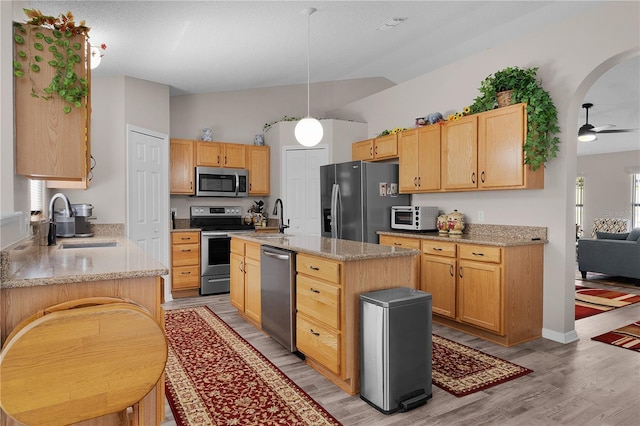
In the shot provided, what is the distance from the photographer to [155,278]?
2.00m

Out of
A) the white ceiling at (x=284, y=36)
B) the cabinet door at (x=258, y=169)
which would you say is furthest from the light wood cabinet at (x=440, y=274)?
the cabinet door at (x=258, y=169)

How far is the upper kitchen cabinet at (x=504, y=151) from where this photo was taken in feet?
11.8

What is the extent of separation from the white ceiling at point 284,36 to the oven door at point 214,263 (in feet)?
7.08

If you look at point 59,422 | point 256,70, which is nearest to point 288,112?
point 256,70

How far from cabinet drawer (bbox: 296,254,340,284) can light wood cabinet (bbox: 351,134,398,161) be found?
8.86 ft

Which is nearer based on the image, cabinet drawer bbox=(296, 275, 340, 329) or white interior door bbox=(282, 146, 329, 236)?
cabinet drawer bbox=(296, 275, 340, 329)

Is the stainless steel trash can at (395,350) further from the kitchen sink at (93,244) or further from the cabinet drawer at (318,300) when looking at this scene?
the kitchen sink at (93,244)

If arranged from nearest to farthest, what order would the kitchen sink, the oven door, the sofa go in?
the kitchen sink → the oven door → the sofa

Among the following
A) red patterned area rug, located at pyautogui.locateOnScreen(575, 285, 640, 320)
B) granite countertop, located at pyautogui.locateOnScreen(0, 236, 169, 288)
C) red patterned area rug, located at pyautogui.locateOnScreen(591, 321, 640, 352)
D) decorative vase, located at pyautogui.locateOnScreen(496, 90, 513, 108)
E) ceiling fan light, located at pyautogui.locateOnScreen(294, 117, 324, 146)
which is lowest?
red patterned area rug, located at pyautogui.locateOnScreen(591, 321, 640, 352)

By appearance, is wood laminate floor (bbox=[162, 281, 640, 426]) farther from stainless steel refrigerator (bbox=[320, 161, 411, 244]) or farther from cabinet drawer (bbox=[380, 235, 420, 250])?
stainless steel refrigerator (bbox=[320, 161, 411, 244])

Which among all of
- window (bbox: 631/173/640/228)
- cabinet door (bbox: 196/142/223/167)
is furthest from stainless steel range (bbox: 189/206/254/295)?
window (bbox: 631/173/640/228)

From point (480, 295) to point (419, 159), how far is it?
1835mm

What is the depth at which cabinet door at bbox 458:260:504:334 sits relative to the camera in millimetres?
3445

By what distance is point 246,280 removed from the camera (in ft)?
13.2
